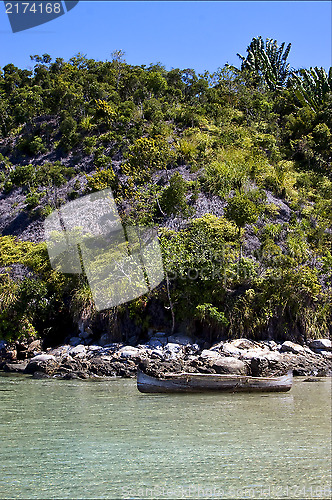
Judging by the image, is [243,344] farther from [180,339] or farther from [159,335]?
Result: [159,335]

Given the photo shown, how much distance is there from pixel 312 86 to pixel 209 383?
90.8ft

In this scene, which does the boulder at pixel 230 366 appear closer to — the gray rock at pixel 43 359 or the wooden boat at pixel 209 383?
the wooden boat at pixel 209 383

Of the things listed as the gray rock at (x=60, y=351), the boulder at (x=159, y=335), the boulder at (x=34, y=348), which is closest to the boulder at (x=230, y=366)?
the boulder at (x=159, y=335)

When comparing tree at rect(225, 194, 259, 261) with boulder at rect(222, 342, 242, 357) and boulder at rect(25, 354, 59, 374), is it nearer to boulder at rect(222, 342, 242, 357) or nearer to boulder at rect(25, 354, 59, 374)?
boulder at rect(222, 342, 242, 357)

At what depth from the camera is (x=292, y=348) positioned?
1791cm

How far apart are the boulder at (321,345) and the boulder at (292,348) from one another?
0.58 metres

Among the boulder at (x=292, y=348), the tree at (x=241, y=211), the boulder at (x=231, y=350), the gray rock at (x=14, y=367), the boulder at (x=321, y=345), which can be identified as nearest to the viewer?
the boulder at (x=231, y=350)

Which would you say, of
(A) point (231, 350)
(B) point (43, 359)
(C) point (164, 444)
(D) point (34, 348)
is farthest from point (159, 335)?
(C) point (164, 444)

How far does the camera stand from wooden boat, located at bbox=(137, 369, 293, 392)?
13500 mm

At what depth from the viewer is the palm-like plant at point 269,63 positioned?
39.7 m

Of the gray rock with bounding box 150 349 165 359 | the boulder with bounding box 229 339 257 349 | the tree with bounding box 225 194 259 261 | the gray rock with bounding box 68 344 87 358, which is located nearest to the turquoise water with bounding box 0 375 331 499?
A: the gray rock with bounding box 150 349 165 359

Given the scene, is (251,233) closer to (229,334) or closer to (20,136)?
(229,334)

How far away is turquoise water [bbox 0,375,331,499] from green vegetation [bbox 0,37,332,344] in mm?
6204

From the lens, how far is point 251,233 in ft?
76.5
